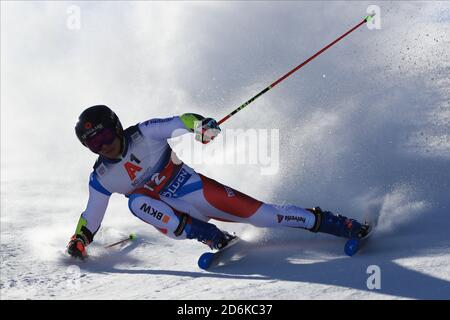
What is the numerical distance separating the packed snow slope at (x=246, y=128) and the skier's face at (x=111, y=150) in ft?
2.88

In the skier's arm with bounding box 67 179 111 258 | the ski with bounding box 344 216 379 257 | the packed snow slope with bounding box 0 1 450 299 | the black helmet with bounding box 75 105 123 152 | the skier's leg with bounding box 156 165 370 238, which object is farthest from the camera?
the skier's arm with bounding box 67 179 111 258

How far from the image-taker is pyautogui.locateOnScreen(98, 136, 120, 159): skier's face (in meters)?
4.69

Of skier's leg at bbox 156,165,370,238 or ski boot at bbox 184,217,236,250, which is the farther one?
skier's leg at bbox 156,165,370,238

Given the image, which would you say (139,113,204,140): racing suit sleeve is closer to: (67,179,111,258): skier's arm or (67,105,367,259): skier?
(67,105,367,259): skier

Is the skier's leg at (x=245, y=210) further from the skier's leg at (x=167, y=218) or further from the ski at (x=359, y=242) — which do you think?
the skier's leg at (x=167, y=218)

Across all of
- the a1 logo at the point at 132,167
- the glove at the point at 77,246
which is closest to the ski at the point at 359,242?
the a1 logo at the point at 132,167

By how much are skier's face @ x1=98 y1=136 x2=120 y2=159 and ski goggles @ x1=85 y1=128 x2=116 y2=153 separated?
0.08ft

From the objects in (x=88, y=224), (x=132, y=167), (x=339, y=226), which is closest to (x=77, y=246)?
(x=88, y=224)

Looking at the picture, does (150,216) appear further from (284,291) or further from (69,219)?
(69,219)

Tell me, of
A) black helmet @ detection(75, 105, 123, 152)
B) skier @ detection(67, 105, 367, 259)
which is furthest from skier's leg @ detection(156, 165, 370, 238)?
black helmet @ detection(75, 105, 123, 152)

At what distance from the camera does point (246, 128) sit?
8.31m

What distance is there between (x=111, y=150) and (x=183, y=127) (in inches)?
21.9

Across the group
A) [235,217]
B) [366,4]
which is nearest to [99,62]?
[366,4]
